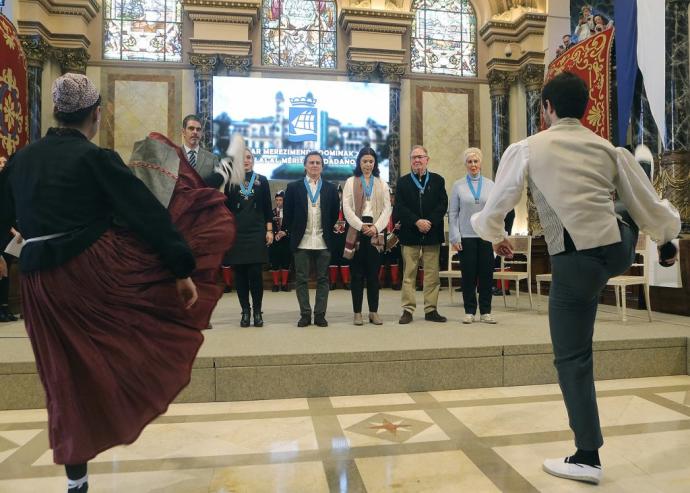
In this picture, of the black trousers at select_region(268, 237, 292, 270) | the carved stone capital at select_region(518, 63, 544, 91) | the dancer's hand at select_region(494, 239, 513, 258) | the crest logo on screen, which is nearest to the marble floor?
the dancer's hand at select_region(494, 239, 513, 258)

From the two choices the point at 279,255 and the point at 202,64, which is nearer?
the point at 279,255

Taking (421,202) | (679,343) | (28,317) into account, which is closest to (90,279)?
(28,317)

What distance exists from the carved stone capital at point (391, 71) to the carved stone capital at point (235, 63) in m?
2.57

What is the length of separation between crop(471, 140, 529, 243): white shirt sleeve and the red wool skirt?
1.14 meters

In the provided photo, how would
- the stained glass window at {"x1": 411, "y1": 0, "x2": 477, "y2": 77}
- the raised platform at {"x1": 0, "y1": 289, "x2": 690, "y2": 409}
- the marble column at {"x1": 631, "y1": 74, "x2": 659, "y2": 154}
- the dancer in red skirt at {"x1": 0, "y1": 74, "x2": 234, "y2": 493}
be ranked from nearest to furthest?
the dancer in red skirt at {"x1": 0, "y1": 74, "x2": 234, "y2": 493} < the raised platform at {"x1": 0, "y1": 289, "x2": 690, "y2": 409} < the marble column at {"x1": 631, "y1": 74, "x2": 659, "y2": 154} < the stained glass window at {"x1": 411, "y1": 0, "x2": 477, "y2": 77}

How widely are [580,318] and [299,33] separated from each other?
9.83m

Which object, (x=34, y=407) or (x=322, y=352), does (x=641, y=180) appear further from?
(x=34, y=407)

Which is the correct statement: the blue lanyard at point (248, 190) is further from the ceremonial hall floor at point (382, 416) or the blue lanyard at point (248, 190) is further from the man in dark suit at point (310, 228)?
the ceremonial hall floor at point (382, 416)

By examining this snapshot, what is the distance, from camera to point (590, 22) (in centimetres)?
826

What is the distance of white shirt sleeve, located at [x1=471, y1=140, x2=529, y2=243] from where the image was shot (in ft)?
6.31

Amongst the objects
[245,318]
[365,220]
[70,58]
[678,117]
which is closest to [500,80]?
[678,117]

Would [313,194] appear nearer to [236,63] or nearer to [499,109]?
[236,63]

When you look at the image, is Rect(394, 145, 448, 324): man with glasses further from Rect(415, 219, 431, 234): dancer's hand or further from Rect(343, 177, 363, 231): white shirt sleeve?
Rect(343, 177, 363, 231): white shirt sleeve

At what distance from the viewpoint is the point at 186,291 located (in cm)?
164
